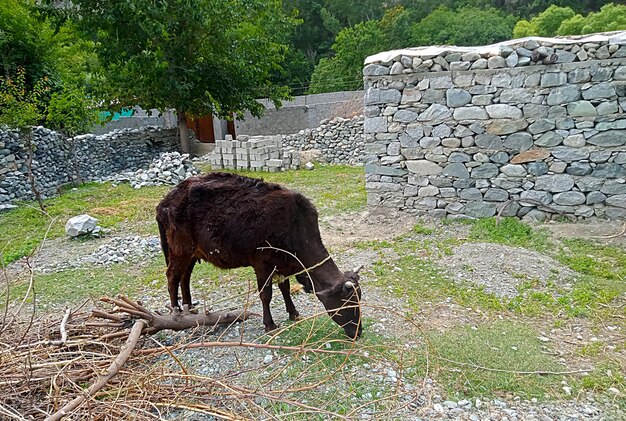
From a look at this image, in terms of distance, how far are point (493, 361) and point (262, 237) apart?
234 centimetres

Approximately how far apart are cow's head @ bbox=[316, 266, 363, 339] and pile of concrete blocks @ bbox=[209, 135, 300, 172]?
12.5 metres

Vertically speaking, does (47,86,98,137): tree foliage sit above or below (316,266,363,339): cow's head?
above

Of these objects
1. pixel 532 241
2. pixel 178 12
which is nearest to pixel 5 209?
pixel 178 12

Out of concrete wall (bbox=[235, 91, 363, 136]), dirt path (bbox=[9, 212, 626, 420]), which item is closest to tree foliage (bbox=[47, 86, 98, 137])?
dirt path (bbox=[9, 212, 626, 420])

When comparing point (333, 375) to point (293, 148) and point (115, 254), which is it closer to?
point (115, 254)

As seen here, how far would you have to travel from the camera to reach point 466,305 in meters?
5.25

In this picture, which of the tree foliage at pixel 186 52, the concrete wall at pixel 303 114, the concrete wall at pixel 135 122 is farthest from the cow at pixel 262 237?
the concrete wall at pixel 135 122

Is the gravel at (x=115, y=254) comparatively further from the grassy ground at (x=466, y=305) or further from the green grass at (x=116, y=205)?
the green grass at (x=116, y=205)

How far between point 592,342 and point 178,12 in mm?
14545

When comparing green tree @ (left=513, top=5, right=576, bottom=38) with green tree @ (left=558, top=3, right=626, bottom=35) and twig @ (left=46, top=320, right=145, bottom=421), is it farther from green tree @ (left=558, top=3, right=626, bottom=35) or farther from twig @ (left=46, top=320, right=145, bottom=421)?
twig @ (left=46, top=320, right=145, bottom=421)

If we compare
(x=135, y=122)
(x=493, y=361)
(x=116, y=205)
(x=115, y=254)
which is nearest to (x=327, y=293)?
(x=493, y=361)

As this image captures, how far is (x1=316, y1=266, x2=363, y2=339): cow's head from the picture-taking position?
4.12 meters

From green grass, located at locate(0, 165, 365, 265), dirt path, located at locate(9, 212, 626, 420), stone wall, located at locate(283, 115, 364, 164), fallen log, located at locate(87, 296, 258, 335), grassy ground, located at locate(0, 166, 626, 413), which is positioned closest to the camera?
dirt path, located at locate(9, 212, 626, 420)

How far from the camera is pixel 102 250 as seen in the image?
7.78m
